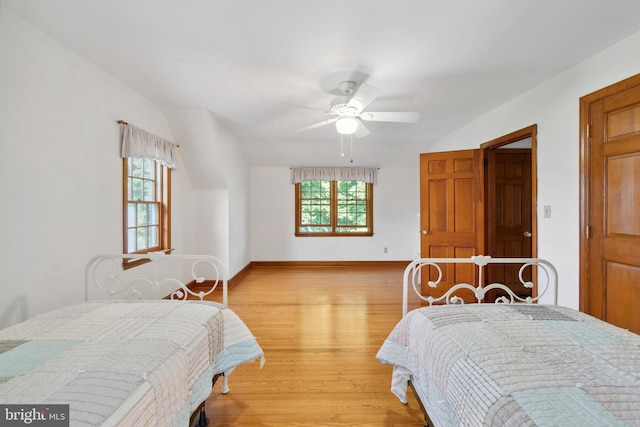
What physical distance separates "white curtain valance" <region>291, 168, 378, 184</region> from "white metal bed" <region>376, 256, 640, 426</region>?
4.31 metres

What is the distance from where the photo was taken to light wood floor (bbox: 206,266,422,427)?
1.61m

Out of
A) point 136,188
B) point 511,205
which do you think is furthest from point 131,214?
point 511,205

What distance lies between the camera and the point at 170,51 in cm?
200

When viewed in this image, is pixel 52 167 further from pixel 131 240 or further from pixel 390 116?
pixel 390 116

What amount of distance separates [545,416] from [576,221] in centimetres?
220

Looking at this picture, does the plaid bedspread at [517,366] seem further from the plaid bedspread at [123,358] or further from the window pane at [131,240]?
the window pane at [131,240]

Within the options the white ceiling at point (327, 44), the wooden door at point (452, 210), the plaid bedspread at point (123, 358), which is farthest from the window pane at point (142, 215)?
the wooden door at point (452, 210)

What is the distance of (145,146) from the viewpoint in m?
2.93

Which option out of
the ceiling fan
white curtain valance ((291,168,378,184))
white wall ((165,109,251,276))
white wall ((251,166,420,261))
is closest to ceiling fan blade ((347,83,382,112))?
the ceiling fan

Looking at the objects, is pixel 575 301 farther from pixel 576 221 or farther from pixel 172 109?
pixel 172 109

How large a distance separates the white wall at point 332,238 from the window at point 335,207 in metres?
0.17

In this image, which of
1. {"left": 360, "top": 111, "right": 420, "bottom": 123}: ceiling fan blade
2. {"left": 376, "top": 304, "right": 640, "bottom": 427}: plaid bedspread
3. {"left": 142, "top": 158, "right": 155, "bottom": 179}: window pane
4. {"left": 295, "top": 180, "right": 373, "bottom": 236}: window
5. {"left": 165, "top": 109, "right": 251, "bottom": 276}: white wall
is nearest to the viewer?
{"left": 376, "top": 304, "right": 640, "bottom": 427}: plaid bedspread

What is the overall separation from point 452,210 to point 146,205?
12.3 ft

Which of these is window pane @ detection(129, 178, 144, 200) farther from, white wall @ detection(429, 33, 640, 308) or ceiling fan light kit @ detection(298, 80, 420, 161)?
white wall @ detection(429, 33, 640, 308)
